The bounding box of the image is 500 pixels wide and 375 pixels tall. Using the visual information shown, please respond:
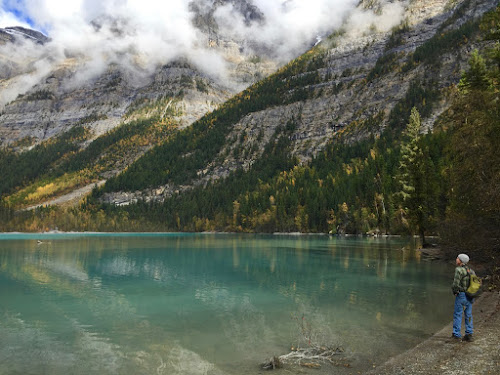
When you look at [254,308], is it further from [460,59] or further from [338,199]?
[460,59]

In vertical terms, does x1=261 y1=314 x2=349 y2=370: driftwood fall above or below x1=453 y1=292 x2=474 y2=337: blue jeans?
below

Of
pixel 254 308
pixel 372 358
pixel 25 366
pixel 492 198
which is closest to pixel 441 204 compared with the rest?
pixel 492 198

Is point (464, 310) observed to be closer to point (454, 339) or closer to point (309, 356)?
point (454, 339)

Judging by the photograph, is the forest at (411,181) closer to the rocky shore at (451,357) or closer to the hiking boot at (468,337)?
the rocky shore at (451,357)

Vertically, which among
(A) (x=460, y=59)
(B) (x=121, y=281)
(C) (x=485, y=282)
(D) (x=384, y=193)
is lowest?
(B) (x=121, y=281)

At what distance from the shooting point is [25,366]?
1380 centimetres

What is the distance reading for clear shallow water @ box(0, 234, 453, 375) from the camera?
47.3 ft

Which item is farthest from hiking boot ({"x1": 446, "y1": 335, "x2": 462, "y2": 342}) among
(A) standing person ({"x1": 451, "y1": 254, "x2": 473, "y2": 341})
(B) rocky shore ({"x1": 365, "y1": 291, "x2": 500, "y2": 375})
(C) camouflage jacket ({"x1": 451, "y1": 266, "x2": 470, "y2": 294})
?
(C) camouflage jacket ({"x1": 451, "y1": 266, "x2": 470, "y2": 294})

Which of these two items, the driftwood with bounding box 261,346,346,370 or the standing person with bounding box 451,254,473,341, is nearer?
the driftwood with bounding box 261,346,346,370

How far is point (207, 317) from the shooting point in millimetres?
20656

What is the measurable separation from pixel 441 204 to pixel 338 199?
68.7 m

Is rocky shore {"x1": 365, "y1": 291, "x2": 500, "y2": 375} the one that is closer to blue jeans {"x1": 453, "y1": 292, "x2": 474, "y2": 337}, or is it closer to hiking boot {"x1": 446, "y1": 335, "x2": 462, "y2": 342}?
hiking boot {"x1": 446, "y1": 335, "x2": 462, "y2": 342}

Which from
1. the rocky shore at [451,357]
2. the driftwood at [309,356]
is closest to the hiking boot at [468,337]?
the rocky shore at [451,357]

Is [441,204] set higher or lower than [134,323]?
higher
